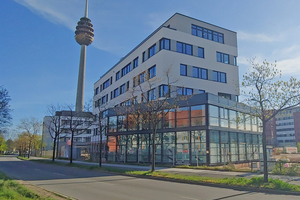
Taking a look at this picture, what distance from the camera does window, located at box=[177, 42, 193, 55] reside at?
115 feet

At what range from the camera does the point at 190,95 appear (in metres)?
28.2

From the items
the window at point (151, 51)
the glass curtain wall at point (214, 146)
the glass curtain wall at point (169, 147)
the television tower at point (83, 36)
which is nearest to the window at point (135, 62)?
the window at point (151, 51)

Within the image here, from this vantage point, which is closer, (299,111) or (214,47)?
(214,47)

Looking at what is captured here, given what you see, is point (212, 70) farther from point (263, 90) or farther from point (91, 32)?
point (91, 32)

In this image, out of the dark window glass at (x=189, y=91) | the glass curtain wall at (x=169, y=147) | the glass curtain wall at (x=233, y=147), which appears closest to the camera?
the glass curtain wall at (x=169, y=147)

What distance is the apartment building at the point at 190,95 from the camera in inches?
1084

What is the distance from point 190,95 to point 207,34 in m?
14.4

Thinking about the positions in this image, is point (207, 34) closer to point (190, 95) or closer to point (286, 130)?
point (190, 95)

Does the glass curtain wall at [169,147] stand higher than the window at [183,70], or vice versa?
the window at [183,70]

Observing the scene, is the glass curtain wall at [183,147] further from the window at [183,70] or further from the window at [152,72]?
the window at [152,72]

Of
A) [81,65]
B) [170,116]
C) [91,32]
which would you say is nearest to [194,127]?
[170,116]

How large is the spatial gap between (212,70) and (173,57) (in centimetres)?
692


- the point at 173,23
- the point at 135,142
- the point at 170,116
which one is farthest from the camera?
the point at 173,23

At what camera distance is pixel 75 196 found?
10.6 m
